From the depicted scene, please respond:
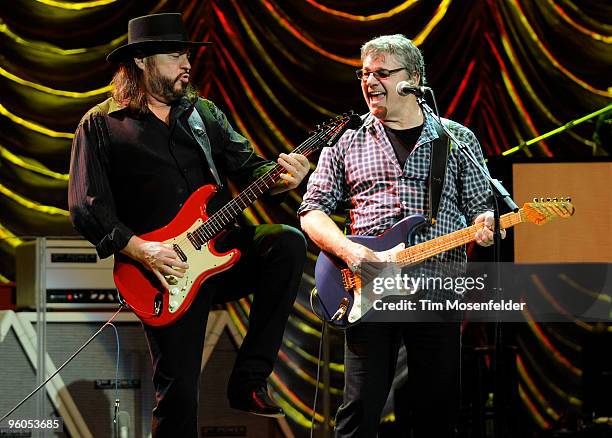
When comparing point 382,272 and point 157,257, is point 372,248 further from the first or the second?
point 157,257

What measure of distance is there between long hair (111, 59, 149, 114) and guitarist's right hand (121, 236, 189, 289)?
0.57 m

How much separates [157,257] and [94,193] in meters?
0.37

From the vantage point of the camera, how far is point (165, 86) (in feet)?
14.7

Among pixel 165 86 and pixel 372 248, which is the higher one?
pixel 165 86

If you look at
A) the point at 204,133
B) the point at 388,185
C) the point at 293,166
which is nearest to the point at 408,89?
the point at 388,185

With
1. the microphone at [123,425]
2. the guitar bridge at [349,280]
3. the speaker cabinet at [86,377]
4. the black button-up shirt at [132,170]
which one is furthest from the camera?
the speaker cabinet at [86,377]

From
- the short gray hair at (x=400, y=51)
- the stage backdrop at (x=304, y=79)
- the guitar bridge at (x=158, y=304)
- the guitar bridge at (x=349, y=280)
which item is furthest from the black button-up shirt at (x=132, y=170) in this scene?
the stage backdrop at (x=304, y=79)

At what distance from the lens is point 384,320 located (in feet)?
14.3

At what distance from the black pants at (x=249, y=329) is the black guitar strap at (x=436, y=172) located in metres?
0.56

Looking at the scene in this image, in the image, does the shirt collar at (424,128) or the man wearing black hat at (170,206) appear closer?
the man wearing black hat at (170,206)

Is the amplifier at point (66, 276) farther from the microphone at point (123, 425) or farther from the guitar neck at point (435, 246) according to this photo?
the guitar neck at point (435, 246)

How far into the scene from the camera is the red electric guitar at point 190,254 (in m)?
4.28

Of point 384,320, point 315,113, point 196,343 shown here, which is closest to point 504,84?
point 315,113

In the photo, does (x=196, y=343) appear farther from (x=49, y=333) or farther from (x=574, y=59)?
(x=574, y=59)
